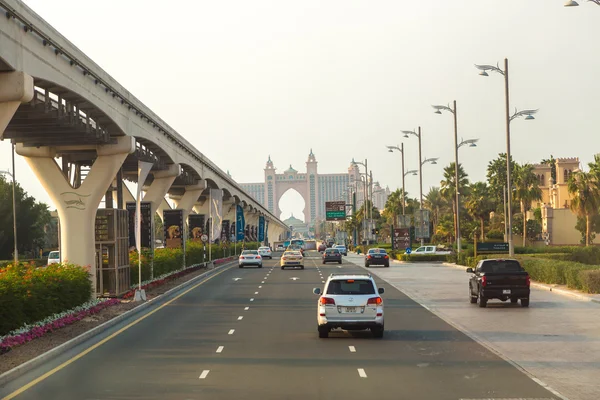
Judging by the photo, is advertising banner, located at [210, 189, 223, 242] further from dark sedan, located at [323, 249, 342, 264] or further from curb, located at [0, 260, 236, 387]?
curb, located at [0, 260, 236, 387]

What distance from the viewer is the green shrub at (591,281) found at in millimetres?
35000

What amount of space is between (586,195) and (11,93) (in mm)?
77181

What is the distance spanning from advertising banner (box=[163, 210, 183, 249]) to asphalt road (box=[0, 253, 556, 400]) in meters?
34.4

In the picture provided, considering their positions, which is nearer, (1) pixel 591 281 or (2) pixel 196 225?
(1) pixel 591 281

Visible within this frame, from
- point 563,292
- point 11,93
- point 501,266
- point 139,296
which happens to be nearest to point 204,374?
point 11,93

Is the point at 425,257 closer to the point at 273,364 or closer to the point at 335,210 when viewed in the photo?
the point at 273,364

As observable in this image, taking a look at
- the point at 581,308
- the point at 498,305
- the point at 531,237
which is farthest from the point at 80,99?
the point at 531,237

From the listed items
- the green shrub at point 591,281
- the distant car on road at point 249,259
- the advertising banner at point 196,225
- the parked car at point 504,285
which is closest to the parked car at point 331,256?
the distant car on road at point 249,259

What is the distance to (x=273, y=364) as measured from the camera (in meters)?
17.4

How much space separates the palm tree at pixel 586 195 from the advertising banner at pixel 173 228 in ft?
150

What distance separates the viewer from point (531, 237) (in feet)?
384

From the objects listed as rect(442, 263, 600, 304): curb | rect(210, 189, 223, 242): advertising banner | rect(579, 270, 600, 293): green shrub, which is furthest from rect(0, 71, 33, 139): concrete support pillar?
rect(210, 189, 223, 242): advertising banner

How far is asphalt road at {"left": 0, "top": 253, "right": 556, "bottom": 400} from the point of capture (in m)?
14.1

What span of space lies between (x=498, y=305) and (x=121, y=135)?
18528 millimetres
